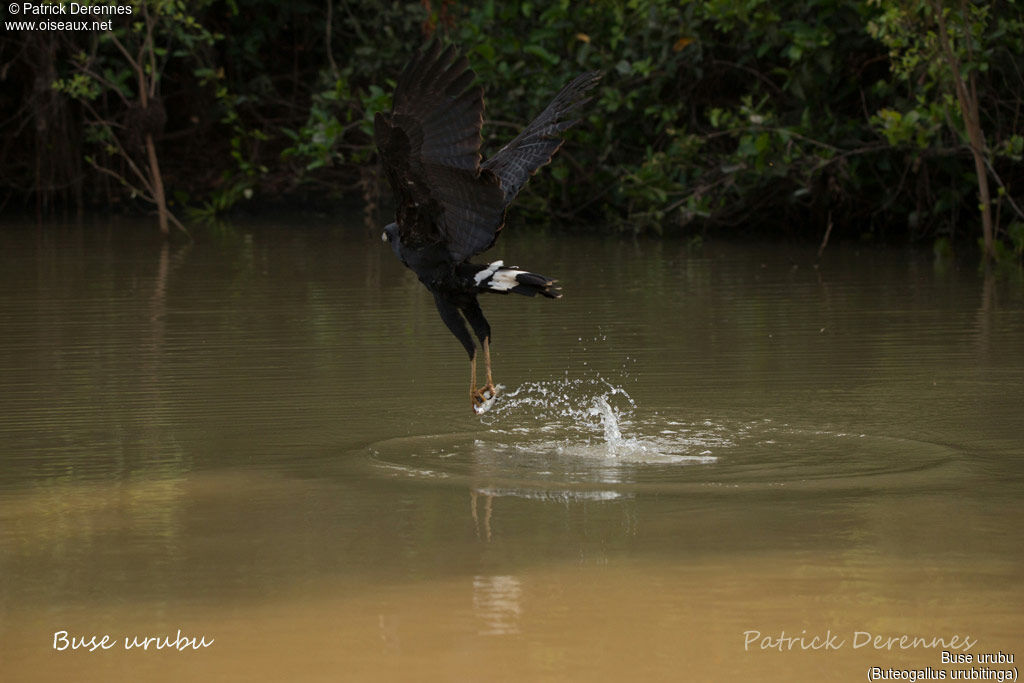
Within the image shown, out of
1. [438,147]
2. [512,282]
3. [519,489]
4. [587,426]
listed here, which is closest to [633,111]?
[587,426]

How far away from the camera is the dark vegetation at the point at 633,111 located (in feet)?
39.7

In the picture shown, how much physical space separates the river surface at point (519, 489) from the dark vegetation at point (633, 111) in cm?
292

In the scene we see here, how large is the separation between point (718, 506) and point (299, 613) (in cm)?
150

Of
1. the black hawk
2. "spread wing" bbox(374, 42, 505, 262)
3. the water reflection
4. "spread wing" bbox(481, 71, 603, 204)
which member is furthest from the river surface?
"spread wing" bbox(481, 71, 603, 204)

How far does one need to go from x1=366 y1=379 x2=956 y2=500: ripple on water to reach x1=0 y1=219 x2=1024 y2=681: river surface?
2 centimetres

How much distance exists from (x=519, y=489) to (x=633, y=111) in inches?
392

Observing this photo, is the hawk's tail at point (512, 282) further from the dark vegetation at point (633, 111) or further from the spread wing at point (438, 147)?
the dark vegetation at point (633, 111)

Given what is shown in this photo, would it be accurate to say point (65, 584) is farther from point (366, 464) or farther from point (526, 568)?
point (366, 464)

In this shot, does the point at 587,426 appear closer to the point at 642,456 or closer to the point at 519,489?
the point at 642,456

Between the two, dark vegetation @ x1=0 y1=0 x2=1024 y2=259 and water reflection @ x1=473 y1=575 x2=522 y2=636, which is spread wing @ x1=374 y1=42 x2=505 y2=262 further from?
dark vegetation @ x1=0 y1=0 x2=1024 y2=259

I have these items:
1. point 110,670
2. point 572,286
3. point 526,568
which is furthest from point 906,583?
point 572,286

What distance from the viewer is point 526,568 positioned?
4.11 meters

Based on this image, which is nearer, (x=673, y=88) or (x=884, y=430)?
(x=884, y=430)

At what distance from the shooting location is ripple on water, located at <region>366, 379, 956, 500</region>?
5.06 metres
